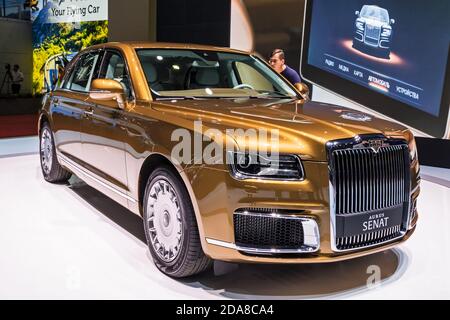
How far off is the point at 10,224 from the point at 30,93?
495 inches

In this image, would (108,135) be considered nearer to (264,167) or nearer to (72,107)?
(72,107)

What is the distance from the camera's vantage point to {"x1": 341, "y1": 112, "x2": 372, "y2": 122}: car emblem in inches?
120

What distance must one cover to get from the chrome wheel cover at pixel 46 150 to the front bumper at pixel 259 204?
11.1 feet

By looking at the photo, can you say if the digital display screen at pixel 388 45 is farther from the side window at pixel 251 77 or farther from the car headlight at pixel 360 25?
the side window at pixel 251 77

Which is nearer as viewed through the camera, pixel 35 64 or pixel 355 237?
pixel 355 237

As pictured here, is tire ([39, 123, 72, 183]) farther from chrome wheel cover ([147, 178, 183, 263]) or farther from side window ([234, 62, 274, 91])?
chrome wheel cover ([147, 178, 183, 263])

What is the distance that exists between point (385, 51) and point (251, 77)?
12.8ft

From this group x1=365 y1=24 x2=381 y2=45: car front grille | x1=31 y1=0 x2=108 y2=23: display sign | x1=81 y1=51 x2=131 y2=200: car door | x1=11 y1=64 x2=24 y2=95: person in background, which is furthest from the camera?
x1=11 y1=64 x2=24 y2=95: person in background

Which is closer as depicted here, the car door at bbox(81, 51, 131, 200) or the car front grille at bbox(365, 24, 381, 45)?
the car door at bbox(81, 51, 131, 200)

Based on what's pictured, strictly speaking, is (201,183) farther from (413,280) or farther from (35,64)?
(35,64)

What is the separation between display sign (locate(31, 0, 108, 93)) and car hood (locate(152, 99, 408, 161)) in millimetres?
9686

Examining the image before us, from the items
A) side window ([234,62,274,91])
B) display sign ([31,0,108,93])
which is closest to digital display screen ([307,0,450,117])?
side window ([234,62,274,91])
